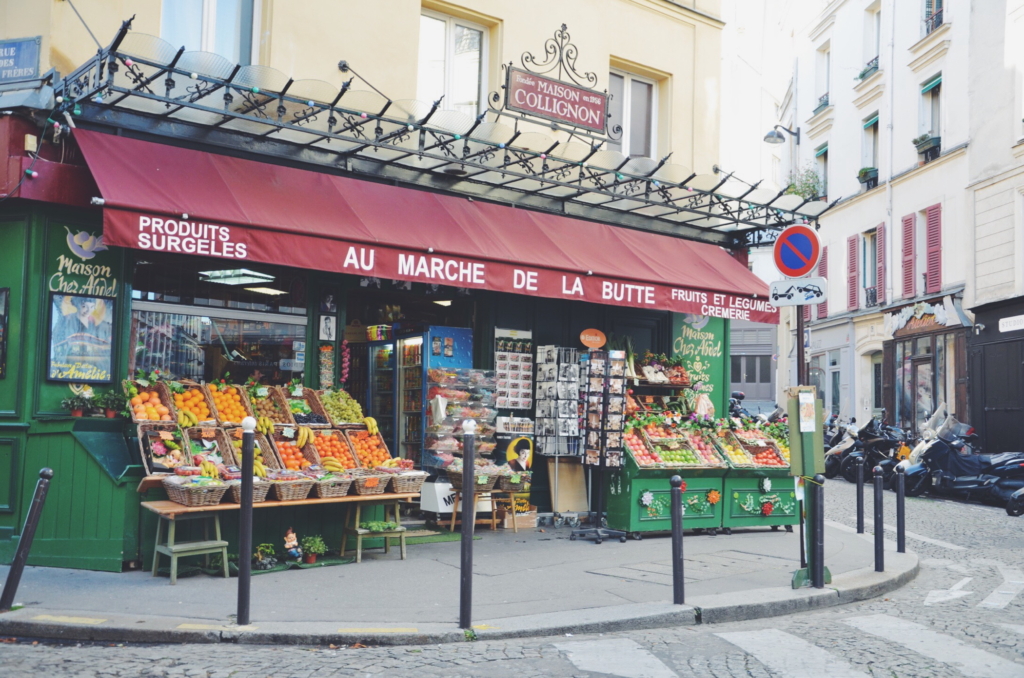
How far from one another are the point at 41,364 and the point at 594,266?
18.5 ft

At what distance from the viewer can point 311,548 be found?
852cm

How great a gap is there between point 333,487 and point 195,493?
1342mm

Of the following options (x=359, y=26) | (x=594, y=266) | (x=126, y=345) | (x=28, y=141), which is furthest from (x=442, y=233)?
(x=28, y=141)

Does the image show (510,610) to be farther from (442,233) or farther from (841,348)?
(841,348)

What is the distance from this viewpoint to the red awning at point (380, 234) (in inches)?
305

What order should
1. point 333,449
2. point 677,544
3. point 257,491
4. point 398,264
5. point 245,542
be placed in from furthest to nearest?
point 333,449
point 398,264
point 257,491
point 677,544
point 245,542

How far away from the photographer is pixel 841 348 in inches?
1096

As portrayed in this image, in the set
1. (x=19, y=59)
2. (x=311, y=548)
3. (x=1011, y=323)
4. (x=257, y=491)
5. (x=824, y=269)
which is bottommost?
(x=311, y=548)

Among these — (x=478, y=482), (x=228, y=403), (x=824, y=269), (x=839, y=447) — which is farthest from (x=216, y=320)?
(x=824, y=269)

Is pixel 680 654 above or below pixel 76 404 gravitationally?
below

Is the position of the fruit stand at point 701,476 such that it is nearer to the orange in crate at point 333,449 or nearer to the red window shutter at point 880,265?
the orange in crate at point 333,449

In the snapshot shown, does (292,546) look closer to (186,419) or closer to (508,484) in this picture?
(186,419)

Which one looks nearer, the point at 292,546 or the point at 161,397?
the point at 292,546

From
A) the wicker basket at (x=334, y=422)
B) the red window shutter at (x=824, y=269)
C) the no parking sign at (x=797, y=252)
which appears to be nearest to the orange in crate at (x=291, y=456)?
the wicker basket at (x=334, y=422)
